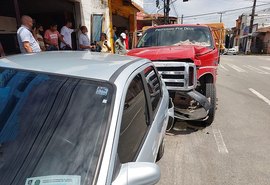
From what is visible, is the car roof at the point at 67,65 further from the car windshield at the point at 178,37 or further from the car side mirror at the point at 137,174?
the car windshield at the point at 178,37

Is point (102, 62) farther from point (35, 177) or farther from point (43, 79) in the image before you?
point (35, 177)

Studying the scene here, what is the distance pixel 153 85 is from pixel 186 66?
1694 millimetres

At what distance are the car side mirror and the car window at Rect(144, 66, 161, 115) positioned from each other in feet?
3.59

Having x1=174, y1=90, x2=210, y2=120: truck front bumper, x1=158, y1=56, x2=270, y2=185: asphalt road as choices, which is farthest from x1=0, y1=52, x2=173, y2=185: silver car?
x1=174, y1=90, x2=210, y2=120: truck front bumper

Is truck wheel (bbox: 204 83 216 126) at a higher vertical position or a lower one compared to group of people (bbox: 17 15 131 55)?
lower

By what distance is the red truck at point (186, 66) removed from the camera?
184 inches

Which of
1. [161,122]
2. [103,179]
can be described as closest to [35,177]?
[103,179]

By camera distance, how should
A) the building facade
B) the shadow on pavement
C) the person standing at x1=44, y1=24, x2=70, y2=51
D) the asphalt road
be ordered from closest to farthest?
the asphalt road
the shadow on pavement
the person standing at x1=44, y1=24, x2=70, y2=51
the building facade

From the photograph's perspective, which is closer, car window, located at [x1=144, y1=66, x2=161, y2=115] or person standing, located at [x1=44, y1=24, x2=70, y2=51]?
car window, located at [x1=144, y1=66, x2=161, y2=115]

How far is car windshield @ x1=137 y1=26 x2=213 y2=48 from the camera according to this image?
20.6 feet

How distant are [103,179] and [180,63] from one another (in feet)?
11.4

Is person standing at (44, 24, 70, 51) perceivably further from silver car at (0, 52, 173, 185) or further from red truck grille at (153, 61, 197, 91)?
silver car at (0, 52, 173, 185)

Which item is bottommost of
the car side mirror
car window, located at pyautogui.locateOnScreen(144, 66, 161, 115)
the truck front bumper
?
the truck front bumper

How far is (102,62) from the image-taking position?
2379 mm
